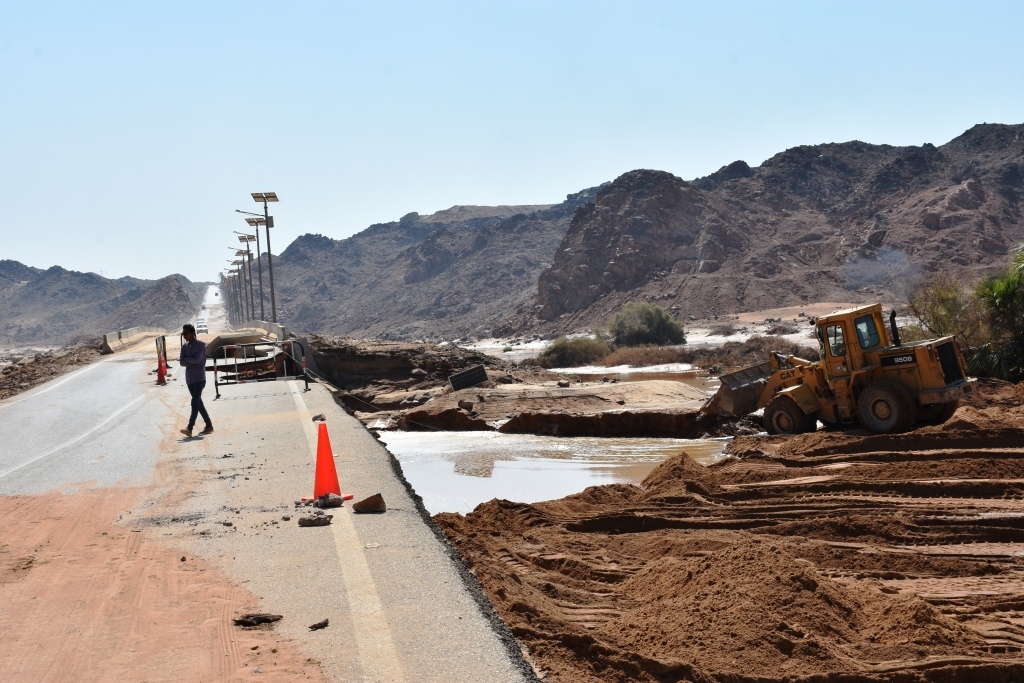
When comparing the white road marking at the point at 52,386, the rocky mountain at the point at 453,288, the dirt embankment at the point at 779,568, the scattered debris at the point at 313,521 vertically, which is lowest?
the dirt embankment at the point at 779,568

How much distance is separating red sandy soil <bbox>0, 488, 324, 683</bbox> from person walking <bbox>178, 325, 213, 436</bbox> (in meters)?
6.09

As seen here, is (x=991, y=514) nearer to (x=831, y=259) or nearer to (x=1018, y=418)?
(x=1018, y=418)

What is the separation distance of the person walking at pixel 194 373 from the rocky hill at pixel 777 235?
6213 centimetres

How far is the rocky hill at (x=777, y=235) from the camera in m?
87.1

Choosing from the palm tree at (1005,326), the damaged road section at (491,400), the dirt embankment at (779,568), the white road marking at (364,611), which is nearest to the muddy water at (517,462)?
the damaged road section at (491,400)

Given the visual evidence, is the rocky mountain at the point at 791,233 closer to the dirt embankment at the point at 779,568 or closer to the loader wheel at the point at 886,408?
the loader wheel at the point at 886,408

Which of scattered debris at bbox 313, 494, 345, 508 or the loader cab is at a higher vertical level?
the loader cab

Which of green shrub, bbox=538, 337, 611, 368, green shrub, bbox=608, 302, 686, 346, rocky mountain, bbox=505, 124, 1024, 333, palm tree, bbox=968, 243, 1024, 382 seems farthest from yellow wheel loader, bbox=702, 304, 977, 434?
rocky mountain, bbox=505, 124, 1024, 333

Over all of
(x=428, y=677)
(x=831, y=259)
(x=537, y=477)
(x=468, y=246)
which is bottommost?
(x=537, y=477)

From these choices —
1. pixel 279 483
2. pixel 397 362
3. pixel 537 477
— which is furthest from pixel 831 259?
pixel 279 483

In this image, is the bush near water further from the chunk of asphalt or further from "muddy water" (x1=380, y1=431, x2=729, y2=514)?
the chunk of asphalt

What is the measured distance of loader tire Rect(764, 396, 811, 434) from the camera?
18.6 meters

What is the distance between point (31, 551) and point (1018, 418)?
14.9 meters

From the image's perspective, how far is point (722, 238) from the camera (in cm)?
10100
